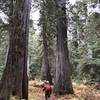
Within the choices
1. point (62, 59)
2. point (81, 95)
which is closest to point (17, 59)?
point (81, 95)

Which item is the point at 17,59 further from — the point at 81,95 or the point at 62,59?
the point at 62,59

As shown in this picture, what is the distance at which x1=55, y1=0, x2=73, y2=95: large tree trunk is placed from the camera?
17.3 m

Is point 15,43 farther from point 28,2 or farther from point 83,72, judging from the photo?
point 83,72

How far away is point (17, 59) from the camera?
11.7 m

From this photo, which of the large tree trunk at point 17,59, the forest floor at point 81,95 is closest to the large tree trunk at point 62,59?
the forest floor at point 81,95

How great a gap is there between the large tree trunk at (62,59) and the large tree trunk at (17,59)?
16.6ft

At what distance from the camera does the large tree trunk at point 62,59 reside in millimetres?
17297

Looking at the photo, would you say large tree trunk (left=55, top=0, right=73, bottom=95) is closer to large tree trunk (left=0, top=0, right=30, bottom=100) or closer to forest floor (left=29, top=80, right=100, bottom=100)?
forest floor (left=29, top=80, right=100, bottom=100)

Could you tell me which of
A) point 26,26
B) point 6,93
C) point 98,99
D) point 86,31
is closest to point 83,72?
point 86,31

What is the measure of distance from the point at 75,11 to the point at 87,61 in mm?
3933

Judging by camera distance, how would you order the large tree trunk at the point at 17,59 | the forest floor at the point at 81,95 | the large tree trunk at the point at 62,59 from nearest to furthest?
Answer: the large tree trunk at the point at 17,59, the forest floor at the point at 81,95, the large tree trunk at the point at 62,59

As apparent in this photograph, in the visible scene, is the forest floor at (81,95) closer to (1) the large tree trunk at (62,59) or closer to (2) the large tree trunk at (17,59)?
(1) the large tree trunk at (62,59)

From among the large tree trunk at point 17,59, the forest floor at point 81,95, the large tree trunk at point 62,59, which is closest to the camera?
the large tree trunk at point 17,59

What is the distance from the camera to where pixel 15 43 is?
1166 cm
